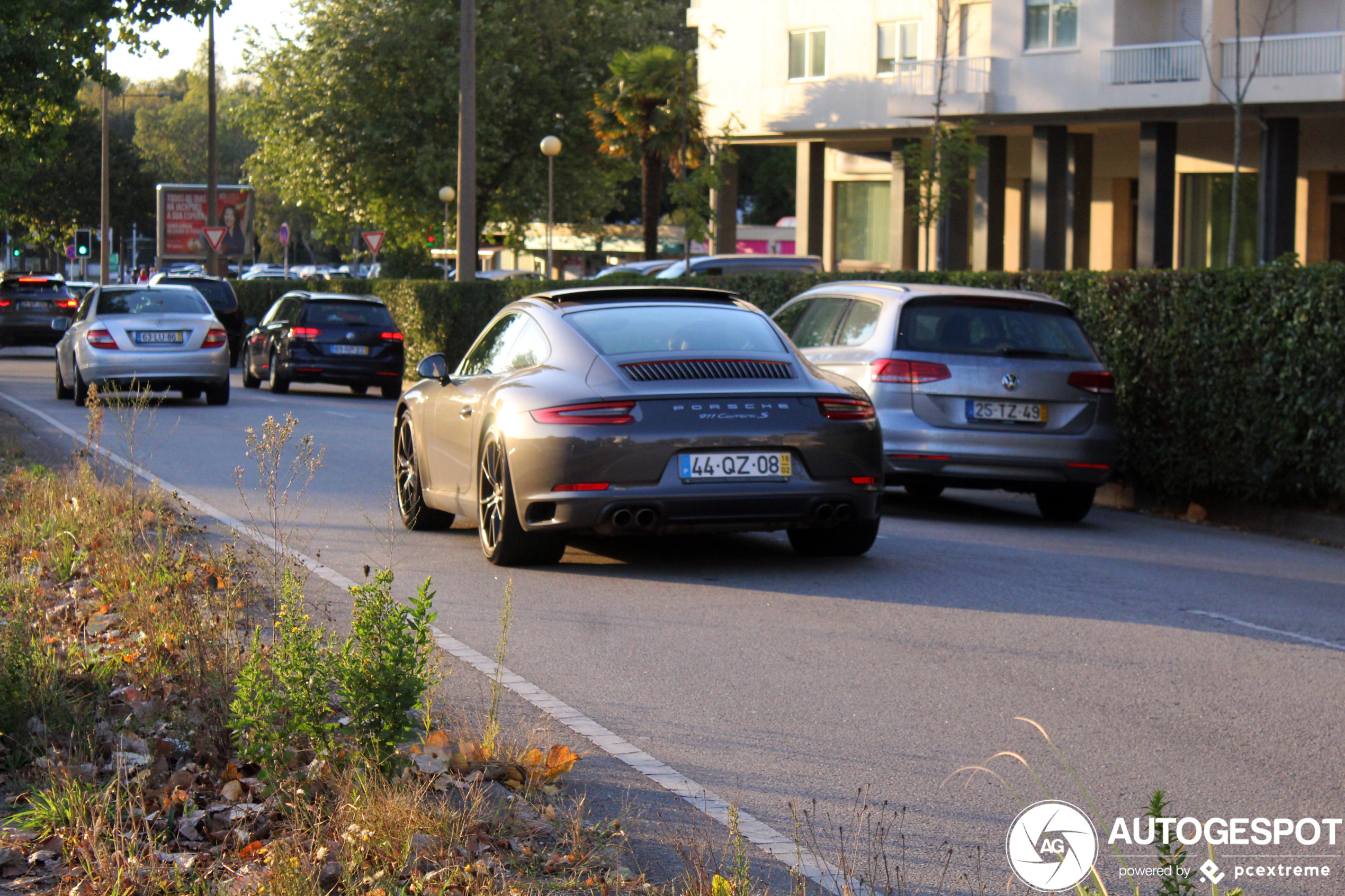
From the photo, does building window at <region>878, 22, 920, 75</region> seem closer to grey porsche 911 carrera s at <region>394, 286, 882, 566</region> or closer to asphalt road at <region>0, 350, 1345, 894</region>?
asphalt road at <region>0, 350, 1345, 894</region>

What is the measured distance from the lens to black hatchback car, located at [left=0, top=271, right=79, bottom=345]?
3828 centimetres

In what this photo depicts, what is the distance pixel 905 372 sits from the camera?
12.0 m

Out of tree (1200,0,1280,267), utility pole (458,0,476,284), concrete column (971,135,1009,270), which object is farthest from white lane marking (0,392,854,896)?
concrete column (971,135,1009,270)

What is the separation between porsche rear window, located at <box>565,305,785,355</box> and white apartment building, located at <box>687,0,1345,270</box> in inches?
1127

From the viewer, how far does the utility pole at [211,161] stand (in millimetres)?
42562

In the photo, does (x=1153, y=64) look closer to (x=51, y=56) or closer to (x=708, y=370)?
(x=51, y=56)

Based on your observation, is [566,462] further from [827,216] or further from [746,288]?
[827,216]

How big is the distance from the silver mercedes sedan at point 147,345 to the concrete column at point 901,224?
26821 mm

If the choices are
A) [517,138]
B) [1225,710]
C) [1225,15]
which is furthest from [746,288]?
[517,138]

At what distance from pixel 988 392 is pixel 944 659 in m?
5.18

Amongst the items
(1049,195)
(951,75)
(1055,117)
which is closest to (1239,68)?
(1055,117)

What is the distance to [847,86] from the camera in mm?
44844

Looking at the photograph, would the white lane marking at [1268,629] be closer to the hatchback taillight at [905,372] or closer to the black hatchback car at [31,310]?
the hatchback taillight at [905,372]

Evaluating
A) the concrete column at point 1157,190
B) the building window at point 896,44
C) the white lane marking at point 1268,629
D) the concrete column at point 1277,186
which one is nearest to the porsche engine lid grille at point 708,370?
the white lane marking at point 1268,629
